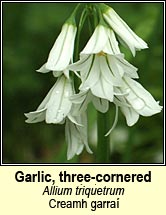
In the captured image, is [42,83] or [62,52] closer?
[62,52]

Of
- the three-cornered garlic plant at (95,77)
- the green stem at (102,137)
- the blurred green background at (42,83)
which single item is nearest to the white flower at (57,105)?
the three-cornered garlic plant at (95,77)

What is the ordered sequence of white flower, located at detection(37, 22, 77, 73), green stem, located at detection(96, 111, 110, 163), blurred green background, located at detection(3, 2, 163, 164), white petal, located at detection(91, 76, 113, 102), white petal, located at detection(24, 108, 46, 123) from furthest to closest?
blurred green background, located at detection(3, 2, 163, 164)
green stem, located at detection(96, 111, 110, 163)
white petal, located at detection(24, 108, 46, 123)
white flower, located at detection(37, 22, 77, 73)
white petal, located at detection(91, 76, 113, 102)

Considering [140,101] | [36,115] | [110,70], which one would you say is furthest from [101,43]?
[36,115]

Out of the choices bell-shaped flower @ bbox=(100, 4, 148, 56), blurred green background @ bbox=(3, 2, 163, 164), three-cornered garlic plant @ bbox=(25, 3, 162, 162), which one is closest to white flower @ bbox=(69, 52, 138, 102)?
three-cornered garlic plant @ bbox=(25, 3, 162, 162)

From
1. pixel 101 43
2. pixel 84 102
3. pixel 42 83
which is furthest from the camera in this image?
pixel 42 83

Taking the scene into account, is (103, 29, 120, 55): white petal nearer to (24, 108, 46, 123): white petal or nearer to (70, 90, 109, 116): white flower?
(70, 90, 109, 116): white flower

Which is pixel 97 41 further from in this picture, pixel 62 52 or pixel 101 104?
pixel 101 104

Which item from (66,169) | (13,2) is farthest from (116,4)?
(66,169)
